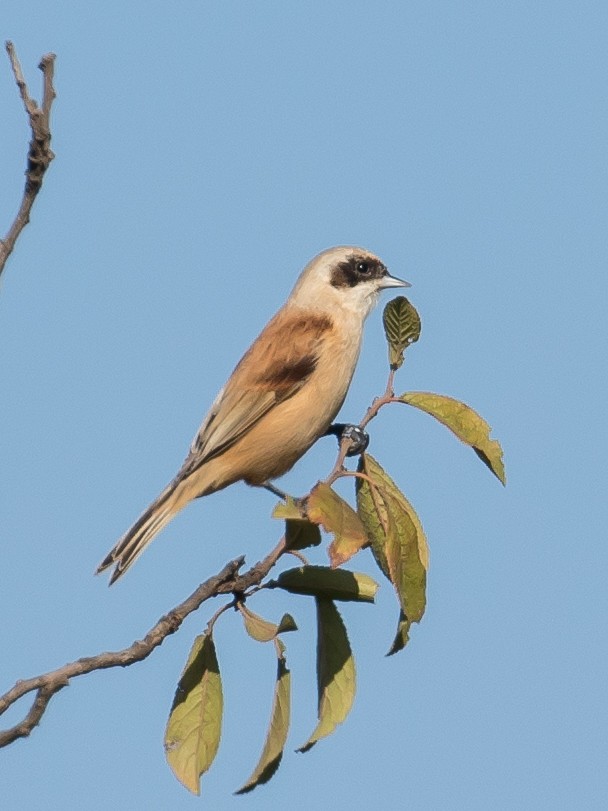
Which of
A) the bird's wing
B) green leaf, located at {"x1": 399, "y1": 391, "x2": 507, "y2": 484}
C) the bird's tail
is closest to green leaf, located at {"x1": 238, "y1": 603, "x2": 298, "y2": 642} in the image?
green leaf, located at {"x1": 399, "y1": 391, "x2": 507, "y2": 484}

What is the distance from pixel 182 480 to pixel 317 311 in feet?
5.52

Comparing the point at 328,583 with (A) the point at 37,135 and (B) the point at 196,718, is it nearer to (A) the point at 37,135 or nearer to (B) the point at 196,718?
(B) the point at 196,718

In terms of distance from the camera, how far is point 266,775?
4105mm

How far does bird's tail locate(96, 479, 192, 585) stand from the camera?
5684 millimetres

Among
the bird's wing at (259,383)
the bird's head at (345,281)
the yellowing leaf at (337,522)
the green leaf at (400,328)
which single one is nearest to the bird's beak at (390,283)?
the bird's head at (345,281)

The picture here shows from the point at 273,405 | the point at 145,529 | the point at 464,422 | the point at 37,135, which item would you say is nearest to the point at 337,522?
the point at 464,422

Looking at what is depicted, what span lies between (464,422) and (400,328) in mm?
427

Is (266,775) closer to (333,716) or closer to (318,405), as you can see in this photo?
(333,716)

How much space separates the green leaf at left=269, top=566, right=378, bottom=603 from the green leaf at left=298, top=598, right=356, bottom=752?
69 millimetres

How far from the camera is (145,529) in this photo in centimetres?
603

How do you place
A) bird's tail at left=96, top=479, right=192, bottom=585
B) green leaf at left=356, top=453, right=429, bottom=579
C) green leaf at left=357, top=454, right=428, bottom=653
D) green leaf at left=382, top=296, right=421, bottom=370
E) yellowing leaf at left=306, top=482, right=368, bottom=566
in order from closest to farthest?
yellowing leaf at left=306, top=482, right=368, bottom=566 < green leaf at left=357, top=454, right=428, bottom=653 < green leaf at left=356, top=453, right=429, bottom=579 < green leaf at left=382, top=296, right=421, bottom=370 < bird's tail at left=96, top=479, right=192, bottom=585

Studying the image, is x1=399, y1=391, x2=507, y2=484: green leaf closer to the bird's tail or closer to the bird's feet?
the bird's feet

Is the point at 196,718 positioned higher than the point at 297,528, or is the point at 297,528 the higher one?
the point at 297,528

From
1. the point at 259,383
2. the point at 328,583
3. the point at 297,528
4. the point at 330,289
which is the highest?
the point at 330,289
